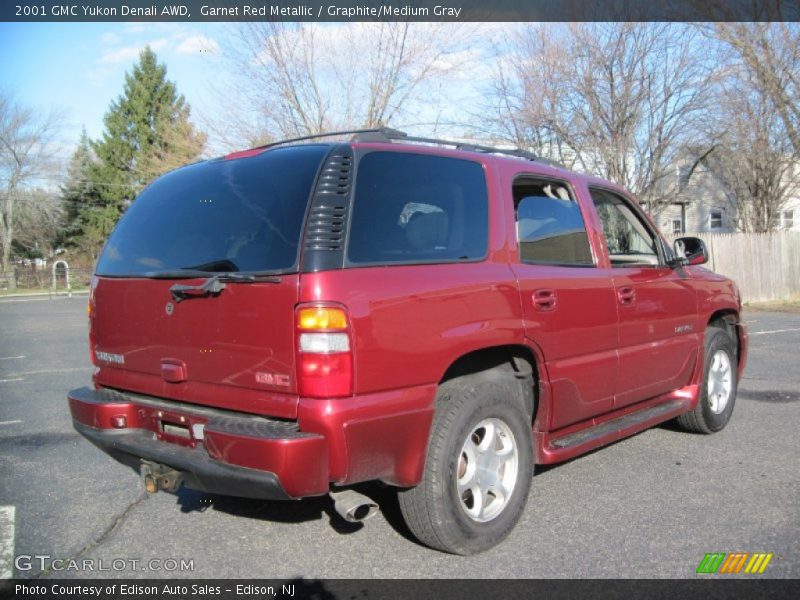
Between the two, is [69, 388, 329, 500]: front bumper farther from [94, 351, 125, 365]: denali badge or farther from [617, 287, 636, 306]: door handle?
[617, 287, 636, 306]: door handle

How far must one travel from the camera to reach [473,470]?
351 centimetres

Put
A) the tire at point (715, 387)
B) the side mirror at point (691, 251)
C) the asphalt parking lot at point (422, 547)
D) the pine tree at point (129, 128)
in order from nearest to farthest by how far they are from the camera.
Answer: the asphalt parking lot at point (422, 547), the side mirror at point (691, 251), the tire at point (715, 387), the pine tree at point (129, 128)

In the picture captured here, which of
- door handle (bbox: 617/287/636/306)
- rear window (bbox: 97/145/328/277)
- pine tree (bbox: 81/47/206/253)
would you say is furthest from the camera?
pine tree (bbox: 81/47/206/253)

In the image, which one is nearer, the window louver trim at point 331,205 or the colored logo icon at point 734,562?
the window louver trim at point 331,205

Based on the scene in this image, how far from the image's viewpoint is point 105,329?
3820 millimetres

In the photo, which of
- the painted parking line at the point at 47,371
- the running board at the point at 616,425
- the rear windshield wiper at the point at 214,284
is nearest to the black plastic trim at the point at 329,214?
the rear windshield wiper at the point at 214,284

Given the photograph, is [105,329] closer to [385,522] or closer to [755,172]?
[385,522]

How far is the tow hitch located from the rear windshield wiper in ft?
2.64

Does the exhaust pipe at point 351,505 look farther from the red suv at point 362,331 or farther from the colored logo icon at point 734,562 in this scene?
the colored logo icon at point 734,562

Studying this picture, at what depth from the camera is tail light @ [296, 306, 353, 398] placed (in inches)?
114

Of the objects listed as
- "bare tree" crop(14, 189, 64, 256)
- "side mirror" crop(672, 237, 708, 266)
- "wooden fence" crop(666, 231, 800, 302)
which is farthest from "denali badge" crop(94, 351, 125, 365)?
"bare tree" crop(14, 189, 64, 256)

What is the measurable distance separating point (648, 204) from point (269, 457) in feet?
58.4

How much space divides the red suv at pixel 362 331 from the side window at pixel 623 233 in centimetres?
35

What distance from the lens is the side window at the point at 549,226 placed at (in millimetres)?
4012
